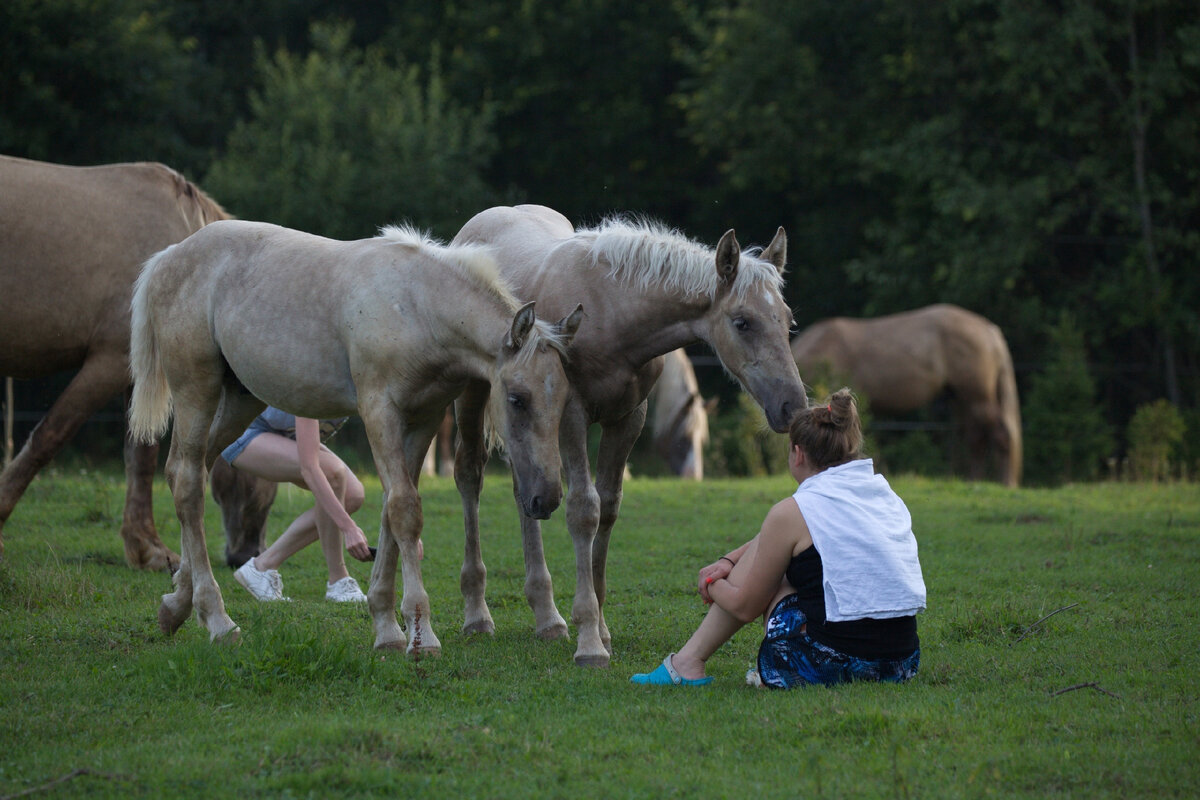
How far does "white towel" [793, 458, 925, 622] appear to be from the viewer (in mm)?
4312

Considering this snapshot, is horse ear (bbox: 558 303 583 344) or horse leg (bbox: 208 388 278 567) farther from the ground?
horse ear (bbox: 558 303 583 344)

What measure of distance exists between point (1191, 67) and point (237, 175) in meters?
17.0

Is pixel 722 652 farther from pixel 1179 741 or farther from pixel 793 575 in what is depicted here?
pixel 1179 741

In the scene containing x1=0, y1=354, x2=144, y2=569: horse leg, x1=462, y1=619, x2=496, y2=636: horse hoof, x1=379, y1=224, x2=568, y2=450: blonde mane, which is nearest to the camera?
x1=379, y1=224, x2=568, y2=450: blonde mane

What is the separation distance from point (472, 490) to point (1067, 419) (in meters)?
14.7

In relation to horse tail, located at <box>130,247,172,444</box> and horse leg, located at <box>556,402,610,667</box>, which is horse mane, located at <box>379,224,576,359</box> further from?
horse tail, located at <box>130,247,172,444</box>

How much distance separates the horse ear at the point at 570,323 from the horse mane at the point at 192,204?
409cm

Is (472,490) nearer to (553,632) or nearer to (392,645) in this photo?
(553,632)

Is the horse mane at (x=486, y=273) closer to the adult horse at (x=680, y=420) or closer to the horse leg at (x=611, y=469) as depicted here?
the horse leg at (x=611, y=469)

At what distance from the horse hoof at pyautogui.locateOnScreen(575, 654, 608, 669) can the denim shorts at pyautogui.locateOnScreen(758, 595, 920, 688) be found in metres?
0.79

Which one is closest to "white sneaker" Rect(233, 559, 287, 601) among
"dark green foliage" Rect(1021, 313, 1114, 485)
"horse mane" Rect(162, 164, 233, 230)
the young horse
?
the young horse

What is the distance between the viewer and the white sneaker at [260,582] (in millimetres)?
6711

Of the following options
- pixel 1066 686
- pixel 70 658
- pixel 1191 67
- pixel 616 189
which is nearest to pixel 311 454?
pixel 70 658

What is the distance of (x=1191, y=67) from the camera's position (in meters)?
20.6
